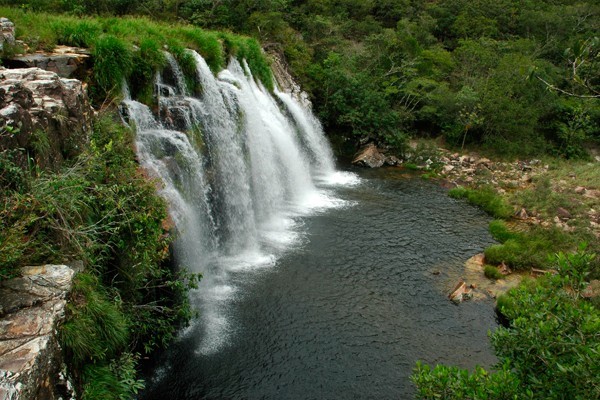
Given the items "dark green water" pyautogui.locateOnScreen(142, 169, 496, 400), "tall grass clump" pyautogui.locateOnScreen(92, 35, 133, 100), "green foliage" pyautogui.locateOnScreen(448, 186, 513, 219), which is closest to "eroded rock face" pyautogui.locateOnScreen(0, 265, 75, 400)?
"dark green water" pyautogui.locateOnScreen(142, 169, 496, 400)

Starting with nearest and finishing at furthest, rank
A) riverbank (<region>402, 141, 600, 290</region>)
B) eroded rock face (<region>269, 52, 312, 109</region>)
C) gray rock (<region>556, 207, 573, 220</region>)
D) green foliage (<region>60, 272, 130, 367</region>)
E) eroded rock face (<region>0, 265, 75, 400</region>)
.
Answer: eroded rock face (<region>0, 265, 75, 400</region>)
green foliage (<region>60, 272, 130, 367</region>)
riverbank (<region>402, 141, 600, 290</region>)
gray rock (<region>556, 207, 573, 220</region>)
eroded rock face (<region>269, 52, 312, 109</region>)

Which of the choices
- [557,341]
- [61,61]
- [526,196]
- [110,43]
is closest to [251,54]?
[110,43]

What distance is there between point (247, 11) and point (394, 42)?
408 inches

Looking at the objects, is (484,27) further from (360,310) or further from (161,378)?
(161,378)

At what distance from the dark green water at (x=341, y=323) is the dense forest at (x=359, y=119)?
1059 mm

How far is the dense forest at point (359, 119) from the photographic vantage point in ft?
13.9

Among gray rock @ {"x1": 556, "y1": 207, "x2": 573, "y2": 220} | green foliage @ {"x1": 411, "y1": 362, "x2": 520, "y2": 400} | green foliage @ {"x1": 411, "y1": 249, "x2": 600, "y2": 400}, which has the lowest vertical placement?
gray rock @ {"x1": 556, "y1": 207, "x2": 573, "y2": 220}

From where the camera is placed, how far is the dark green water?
7.71m

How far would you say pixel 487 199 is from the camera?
61.0 feet

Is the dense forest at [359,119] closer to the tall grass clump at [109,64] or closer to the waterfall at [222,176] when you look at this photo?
the tall grass clump at [109,64]

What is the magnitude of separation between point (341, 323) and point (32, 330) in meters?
6.73

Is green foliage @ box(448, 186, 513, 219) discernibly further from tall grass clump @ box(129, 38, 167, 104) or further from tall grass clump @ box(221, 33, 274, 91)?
tall grass clump @ box(129, 38, 167, 104)

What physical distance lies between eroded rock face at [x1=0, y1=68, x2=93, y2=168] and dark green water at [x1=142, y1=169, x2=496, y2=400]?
4451mm

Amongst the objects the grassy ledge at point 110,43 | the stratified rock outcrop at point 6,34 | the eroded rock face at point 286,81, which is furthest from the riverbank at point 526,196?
the stratified rock outcrop at point 6,34
